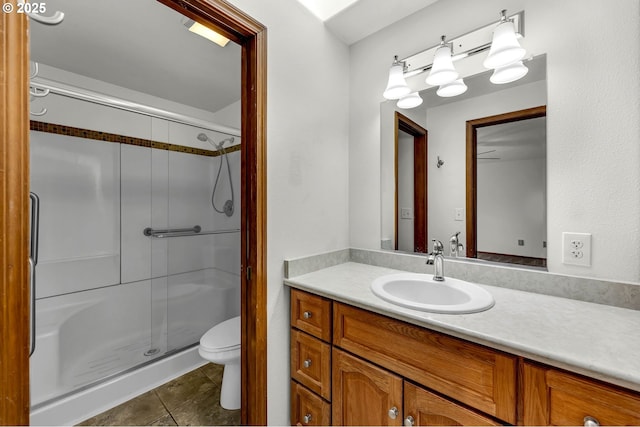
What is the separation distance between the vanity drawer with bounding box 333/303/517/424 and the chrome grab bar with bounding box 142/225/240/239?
1.69 metres

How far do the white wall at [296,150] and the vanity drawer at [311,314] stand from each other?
2.9 inches

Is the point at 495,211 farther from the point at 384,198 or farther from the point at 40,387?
the point at 40,387

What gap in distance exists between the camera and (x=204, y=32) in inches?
60.6

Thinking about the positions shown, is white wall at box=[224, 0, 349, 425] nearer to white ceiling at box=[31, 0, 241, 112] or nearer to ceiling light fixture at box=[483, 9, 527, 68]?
white ceiling at box=[31, 0, 241, 112]

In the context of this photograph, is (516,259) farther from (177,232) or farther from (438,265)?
(177,232)

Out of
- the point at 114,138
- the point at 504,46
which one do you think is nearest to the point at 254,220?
the point at 504,46

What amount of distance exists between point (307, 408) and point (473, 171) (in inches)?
55.4

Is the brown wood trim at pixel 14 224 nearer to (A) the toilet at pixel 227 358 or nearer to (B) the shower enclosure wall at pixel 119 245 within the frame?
(A) the toilet at pixel 227 358

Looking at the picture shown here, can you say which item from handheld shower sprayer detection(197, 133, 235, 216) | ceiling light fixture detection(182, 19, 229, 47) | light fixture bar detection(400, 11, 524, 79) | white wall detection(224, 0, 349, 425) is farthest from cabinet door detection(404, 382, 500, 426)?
handheld shower sprayer detection(197, 133, 235, 216)

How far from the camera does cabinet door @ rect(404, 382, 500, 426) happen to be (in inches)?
30.6

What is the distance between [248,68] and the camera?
1207 millimetres

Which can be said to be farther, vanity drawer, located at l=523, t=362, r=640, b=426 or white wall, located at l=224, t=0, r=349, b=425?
white wall, located at l=224, t=0, r=349, b=425

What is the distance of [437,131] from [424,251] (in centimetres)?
66

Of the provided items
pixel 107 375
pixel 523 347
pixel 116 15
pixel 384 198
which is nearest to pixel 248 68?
pixel 116 15
